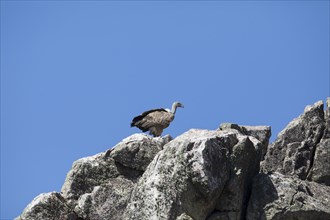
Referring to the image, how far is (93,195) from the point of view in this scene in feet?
84.9

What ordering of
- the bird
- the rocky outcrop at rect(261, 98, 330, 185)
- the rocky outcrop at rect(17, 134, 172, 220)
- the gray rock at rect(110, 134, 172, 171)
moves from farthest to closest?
1. the bird
2. the rocky outcrop at rect(261, 98, 330, 185)
3. the gray rock at rect(110, 134, 172, 171)
4. the rocky outcrop at rect(17, 134, 172, 220)

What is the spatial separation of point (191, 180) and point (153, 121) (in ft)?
40.8

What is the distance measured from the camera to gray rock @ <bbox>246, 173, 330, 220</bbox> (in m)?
25.1

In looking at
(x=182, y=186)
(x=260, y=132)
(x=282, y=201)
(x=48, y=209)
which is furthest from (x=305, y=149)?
(x=48, y=209)

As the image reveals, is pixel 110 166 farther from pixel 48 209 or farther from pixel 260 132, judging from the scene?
pixel 260 132

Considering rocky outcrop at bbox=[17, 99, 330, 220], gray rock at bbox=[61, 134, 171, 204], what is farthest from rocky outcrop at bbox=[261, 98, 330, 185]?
gray rock at bbox=[61, 134, 171, 204]

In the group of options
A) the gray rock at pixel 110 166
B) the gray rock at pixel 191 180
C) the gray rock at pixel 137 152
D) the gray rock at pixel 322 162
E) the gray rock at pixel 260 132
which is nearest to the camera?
the gray rock at pixel 191 180

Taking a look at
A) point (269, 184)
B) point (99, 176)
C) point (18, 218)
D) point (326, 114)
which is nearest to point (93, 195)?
point (99, 176)

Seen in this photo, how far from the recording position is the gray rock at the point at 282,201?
25.1 meters

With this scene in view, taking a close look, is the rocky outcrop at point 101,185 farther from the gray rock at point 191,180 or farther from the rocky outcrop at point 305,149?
the rocky outcrop at point 305,149

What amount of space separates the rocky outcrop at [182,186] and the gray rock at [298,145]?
2.28m

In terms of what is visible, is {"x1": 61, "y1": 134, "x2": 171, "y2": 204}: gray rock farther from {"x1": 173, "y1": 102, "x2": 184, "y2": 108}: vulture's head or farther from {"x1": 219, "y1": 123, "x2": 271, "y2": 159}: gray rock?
{"x1": 173, "y1": 102, "x2": 184, "y2": 108}: vulture's head

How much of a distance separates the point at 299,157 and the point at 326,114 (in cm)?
275

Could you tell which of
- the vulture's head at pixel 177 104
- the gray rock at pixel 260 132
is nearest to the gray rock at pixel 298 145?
the gray rock at pixel 260 132
